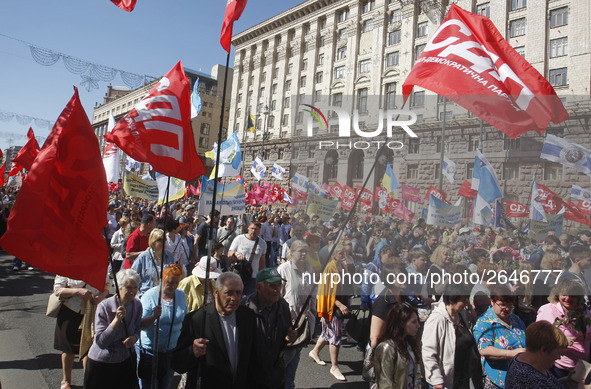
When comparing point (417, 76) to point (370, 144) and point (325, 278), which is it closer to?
point (370, 144)

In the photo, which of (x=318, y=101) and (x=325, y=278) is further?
(x=325, y=278)

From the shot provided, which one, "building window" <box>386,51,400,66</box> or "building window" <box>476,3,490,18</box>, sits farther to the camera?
"building window" <box>386,51,400,66</box>

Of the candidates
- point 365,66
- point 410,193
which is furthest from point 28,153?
point 365,66

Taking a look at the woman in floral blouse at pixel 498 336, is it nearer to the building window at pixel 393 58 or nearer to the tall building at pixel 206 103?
the building window at pixel 393 58

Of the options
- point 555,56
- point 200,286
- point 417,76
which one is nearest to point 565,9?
point 555,56

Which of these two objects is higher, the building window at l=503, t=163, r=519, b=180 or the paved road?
the building window at l=503, t=163, r=519, b=180

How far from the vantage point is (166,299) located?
382cm

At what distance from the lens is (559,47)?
82.9 ft

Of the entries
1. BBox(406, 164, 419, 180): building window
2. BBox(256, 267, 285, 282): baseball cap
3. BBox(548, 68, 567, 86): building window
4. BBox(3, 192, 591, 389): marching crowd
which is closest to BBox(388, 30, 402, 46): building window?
BBox(548, 68, 567, 86): building window

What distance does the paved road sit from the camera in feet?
14.5

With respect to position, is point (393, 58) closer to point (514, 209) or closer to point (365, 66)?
point (365, 66)

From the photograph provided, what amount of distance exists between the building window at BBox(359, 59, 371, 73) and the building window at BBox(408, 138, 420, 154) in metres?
35.3

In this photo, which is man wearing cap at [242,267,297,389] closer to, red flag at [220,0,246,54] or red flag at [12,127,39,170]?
red flag at [220,0,246,54]

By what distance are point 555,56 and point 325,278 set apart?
28.5 metres
